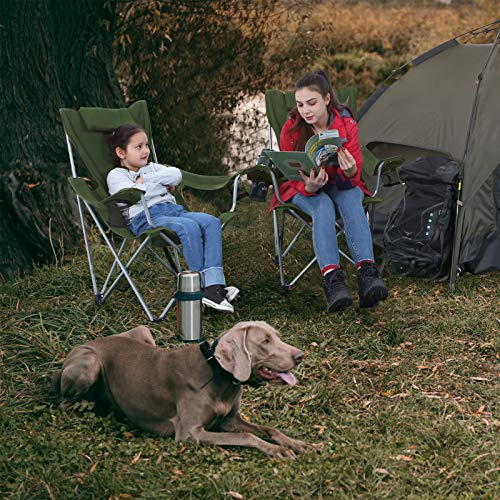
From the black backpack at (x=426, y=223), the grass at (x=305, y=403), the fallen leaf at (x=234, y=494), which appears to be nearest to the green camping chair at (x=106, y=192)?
the grass at (x=305, y=403)

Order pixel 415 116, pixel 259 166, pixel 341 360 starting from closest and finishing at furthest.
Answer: pixel 341 360 < pixel 259 166 < pixel 415 116

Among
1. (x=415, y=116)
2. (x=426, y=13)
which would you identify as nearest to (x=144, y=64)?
(x=415, y=116)

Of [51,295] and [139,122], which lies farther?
[139,122]

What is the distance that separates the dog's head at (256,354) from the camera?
2.61 m

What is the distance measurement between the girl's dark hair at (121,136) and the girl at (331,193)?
0.76 metres

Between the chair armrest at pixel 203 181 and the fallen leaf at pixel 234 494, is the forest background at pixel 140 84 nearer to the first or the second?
the chair armrest at pixel 203 181

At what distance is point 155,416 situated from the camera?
2.78 m

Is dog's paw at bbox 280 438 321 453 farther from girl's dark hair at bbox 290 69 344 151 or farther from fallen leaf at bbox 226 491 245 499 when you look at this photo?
girl's dark hair at bbox 290 69 344 151

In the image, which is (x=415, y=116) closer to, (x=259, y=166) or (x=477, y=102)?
(x=477, y=102)

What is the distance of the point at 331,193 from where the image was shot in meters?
4.06

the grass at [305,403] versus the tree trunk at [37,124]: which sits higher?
the tree trunk at [37,124]

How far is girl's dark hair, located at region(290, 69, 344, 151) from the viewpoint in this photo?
158 inches

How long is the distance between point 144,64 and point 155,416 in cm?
353

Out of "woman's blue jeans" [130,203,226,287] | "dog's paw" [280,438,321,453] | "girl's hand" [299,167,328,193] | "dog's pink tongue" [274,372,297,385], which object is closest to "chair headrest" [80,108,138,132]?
"woman's blue jeans" [130,203,226,287]
